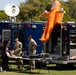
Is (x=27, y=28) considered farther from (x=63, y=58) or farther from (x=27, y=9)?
(x=27, y=9)

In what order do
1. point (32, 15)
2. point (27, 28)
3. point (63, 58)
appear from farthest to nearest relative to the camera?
point (32, 15)
point (27, 28)
point (63, 58)

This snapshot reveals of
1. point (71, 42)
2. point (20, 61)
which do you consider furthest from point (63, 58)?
point (20, 61)

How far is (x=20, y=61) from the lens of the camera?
56.4 feet

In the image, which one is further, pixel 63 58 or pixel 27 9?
pixel 27 9

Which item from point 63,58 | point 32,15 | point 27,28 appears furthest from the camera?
point 32,15

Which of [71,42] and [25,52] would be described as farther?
[25,52]

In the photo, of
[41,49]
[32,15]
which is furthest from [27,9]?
[41,49]

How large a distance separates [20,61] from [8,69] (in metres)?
0.82

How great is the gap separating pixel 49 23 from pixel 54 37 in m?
0.95

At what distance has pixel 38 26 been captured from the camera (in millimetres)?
18453

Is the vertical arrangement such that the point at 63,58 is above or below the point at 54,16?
below

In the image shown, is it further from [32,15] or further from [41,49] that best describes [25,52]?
[32,15]

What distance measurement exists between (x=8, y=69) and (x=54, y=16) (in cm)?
340

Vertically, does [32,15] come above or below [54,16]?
below
